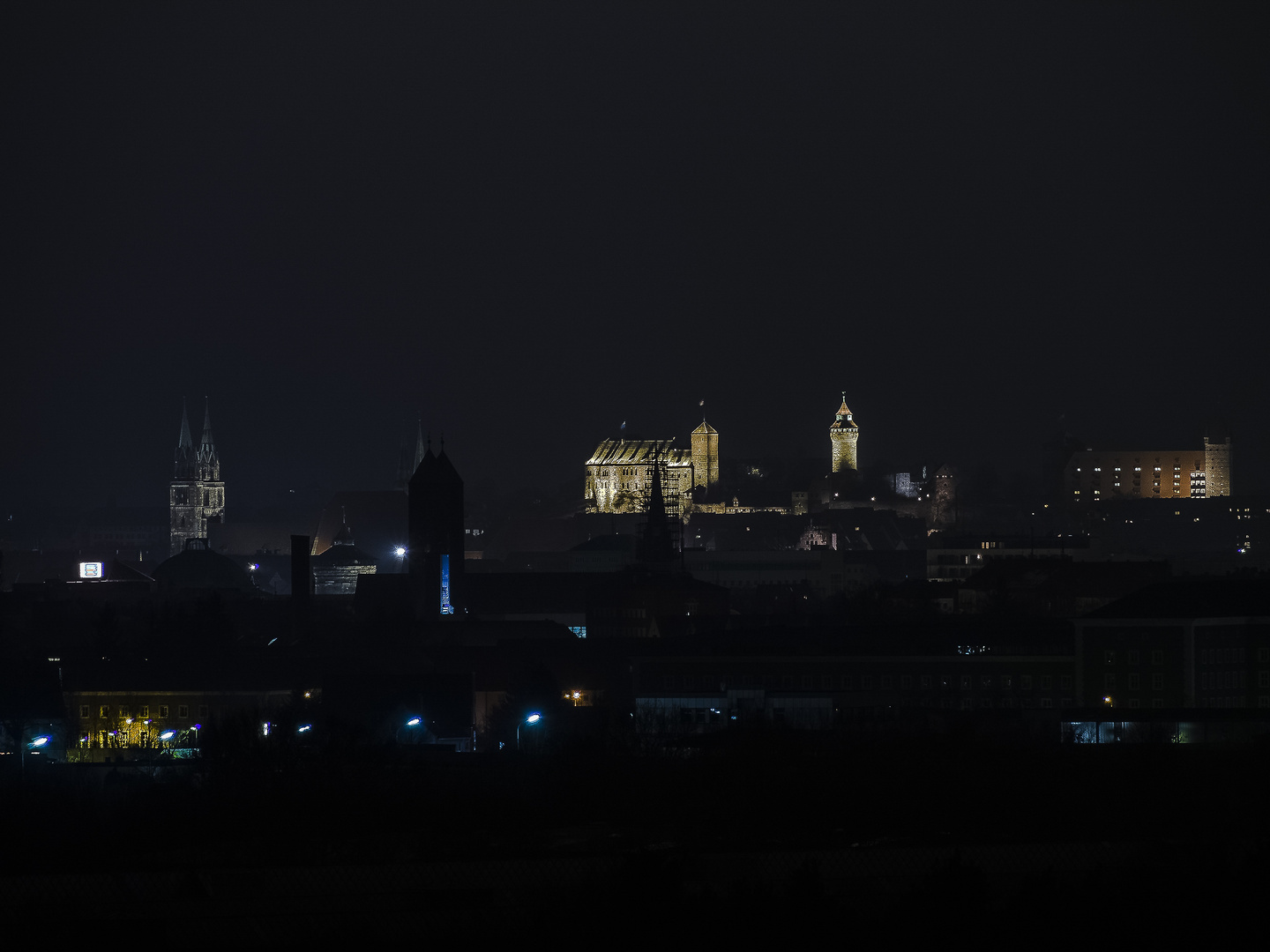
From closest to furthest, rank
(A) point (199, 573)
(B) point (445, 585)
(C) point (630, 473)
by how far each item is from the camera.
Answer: (B) point (445, 585) → (A) point (199, 573) → (C) point (630, 473)

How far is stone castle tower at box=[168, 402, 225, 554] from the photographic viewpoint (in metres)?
182

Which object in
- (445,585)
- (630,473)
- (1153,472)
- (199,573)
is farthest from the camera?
(1153,472)

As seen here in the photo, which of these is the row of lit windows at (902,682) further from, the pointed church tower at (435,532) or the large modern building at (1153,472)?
the large modern building at (1153,472)

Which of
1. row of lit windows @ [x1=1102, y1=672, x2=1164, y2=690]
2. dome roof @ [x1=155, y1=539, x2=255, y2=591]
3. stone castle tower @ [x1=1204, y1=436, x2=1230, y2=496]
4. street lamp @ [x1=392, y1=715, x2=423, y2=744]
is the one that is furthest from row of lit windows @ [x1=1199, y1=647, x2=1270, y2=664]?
stone castle tower @ [x1=1204, y1=436, x2=1230, y2=496]

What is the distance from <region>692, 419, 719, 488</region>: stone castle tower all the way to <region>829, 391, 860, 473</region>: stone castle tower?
10.8 m

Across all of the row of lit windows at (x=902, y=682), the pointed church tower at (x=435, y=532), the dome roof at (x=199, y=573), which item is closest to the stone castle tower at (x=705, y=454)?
the dome roof at (x=199, y=573)

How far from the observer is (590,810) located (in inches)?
958

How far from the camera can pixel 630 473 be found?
589ft

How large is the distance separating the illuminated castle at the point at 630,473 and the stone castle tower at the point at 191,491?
32282 mm

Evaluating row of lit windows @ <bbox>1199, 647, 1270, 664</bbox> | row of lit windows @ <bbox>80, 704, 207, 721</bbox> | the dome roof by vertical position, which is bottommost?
row of lit windows @ <bbox>80, 704, 207, 721</bbox>

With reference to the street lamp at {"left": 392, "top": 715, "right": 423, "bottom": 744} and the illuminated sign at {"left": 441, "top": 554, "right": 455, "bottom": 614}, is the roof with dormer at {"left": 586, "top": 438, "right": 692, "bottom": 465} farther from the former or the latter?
the street lamp at {"left": 392, "top": 715, "right": 423, "bottom": 744}

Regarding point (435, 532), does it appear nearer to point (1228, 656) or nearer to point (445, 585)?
point (445, 585)

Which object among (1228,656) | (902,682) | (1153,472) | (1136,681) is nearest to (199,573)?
(902,682)

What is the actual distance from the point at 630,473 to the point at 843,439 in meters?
24.5
